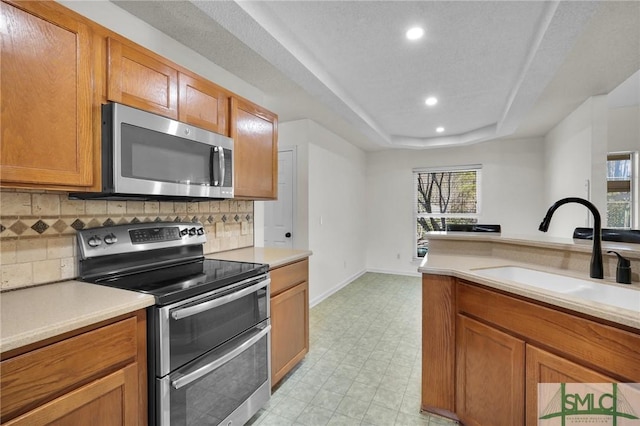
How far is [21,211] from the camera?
1.35m

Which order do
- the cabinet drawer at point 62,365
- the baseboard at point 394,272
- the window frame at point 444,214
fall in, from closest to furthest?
the cabinet drawer at point 62,365 < the window frame at point 444,214 < the baseboard at point 394,272

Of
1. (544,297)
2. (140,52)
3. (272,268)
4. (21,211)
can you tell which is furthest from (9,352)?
(544,297)

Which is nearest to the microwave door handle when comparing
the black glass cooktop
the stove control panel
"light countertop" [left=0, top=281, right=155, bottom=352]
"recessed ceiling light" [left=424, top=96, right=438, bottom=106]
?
the stove control panel

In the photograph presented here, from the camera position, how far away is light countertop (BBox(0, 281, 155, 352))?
2.95 ft

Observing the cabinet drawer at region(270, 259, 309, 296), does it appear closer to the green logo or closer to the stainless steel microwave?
the stainless steel microwave

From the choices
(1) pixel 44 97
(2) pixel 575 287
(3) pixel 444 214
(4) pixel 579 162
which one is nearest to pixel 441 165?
(3) pixel 444 214

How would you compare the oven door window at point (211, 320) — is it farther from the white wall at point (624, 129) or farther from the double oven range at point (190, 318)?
the white wall at point (624, 129)

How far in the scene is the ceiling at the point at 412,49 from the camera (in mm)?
1732

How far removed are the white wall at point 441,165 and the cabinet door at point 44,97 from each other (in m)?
5.10

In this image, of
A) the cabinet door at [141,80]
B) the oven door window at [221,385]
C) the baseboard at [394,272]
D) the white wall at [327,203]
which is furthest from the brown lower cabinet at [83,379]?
the baseboard at [394,272]

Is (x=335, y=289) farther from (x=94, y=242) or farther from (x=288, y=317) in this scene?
(x=94, y=242)

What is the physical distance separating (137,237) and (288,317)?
3.75ft

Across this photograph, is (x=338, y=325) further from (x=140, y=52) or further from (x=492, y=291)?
(x=140, y=52)

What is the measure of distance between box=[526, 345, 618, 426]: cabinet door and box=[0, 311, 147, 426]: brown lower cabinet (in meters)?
1.68
